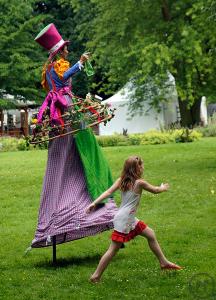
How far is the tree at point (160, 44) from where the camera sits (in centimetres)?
1923

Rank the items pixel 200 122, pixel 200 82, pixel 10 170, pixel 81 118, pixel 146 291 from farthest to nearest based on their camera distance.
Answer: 1. pixel 200 122
2. pixel 200 82
3. pixel 10 170
4. pixel 81 118
5. pixel 146 291

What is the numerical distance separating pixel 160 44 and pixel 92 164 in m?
13.4

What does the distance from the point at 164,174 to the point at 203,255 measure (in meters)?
8.38

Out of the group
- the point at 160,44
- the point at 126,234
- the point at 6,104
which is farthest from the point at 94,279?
the point at 6,104

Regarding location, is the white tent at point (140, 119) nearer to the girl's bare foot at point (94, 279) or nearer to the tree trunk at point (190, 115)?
the tree trunk at point (190, 115)

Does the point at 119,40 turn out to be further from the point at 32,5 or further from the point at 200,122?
the point at 32,5

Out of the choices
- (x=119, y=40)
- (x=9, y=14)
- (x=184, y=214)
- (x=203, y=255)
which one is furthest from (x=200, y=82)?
(x=9, y=14)

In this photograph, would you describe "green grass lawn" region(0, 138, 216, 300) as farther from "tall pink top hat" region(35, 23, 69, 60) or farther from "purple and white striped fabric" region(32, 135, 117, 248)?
"tall pink top hat" region(35, 23, 69, 60)

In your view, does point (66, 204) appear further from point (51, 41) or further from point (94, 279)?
point (51, 41)

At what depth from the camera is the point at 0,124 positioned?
48312 millimetres

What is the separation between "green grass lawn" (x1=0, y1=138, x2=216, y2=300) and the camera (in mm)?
6629

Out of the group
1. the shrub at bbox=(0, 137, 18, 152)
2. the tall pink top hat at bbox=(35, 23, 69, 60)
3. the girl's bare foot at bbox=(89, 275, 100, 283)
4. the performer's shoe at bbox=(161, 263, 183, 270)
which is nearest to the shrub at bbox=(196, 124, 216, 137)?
the shrub at bbox=(0, 137, 18, 152)

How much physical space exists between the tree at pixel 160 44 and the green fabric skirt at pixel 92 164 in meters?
9.20

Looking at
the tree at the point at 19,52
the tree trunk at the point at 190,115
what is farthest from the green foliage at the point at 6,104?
the tree trunk at the point at 190,115
